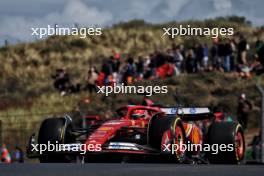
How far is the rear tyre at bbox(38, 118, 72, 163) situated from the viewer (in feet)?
41.9

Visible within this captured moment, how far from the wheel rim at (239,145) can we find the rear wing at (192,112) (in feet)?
2.09

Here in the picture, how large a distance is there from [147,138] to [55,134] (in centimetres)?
142

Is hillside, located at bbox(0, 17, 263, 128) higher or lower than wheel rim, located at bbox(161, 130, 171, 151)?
higher

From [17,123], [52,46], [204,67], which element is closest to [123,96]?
[204,67]

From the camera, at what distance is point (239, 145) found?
13.2 meters

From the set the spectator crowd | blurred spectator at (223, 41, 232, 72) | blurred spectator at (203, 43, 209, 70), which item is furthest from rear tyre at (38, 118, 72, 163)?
blurred spectator at (203, 43, 209, 70)

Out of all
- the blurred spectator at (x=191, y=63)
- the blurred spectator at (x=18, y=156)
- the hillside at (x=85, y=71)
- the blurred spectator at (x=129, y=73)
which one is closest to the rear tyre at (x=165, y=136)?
the blurred spectator at (x=18, y=156)

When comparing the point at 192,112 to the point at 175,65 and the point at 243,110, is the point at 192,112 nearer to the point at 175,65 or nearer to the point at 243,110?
the point at 243,110

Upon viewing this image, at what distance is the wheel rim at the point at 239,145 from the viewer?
1300 centimetres

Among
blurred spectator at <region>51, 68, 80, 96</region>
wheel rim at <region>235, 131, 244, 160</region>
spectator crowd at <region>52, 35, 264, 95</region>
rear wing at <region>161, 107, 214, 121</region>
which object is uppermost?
spectator crowd at <region>52, 35, 264, 95</region>

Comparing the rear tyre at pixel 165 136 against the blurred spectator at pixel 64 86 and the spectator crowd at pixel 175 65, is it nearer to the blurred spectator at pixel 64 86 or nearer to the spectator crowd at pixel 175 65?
the spectator crowd at pixel 175 65

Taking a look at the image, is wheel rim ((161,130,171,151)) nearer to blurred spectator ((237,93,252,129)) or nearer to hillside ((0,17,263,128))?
blurred spectator ((237,93,252,129))

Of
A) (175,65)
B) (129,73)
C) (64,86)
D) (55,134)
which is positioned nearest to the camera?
(55,134)

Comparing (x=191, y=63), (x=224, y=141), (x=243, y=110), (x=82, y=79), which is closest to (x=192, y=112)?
(x=224, y=141)
